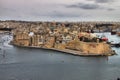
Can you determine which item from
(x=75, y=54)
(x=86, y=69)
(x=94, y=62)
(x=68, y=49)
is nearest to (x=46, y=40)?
(x=68, y=49)

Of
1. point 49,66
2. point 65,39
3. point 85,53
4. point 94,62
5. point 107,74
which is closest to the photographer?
point 107,74

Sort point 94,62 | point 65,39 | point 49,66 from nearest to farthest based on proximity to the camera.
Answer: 1. point 49,66
2. point 94,62
3. point 65,39

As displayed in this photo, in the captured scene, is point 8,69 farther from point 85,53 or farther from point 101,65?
point 85,53

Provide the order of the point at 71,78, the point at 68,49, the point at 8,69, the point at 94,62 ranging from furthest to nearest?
1. the point at 68,49
2. the point at 94,62
3. the point at 8,69
4. the point at 71,78

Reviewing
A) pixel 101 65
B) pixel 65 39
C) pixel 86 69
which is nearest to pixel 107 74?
pixel 86 69

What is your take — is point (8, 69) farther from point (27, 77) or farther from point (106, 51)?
point (106, 51)

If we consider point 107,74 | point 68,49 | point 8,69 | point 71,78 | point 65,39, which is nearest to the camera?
point 71,78

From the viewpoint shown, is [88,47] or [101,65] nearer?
[101,65]

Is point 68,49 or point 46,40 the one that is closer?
point 68,49
